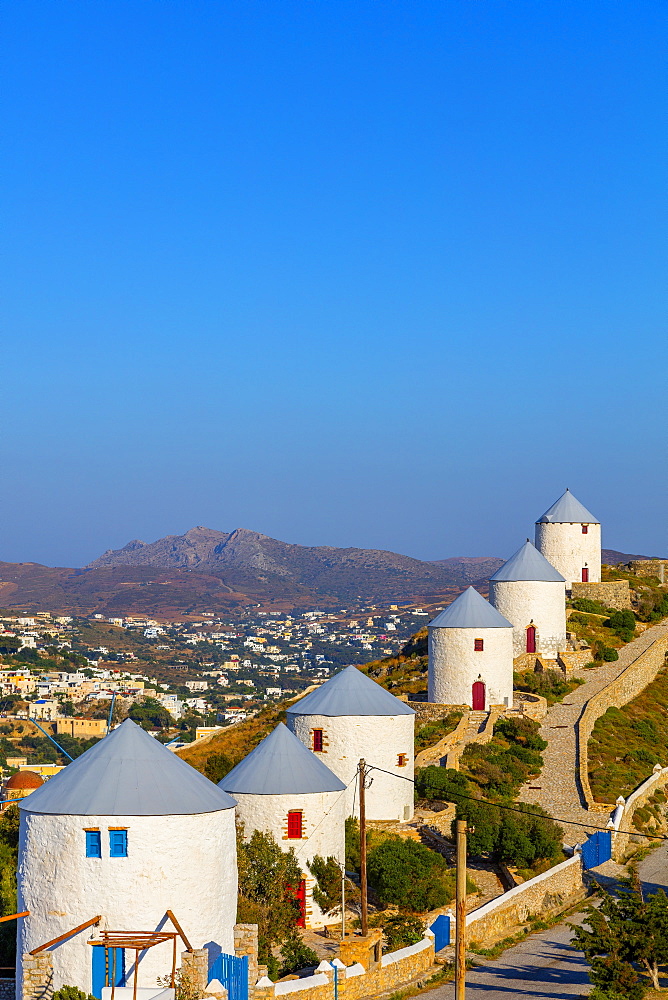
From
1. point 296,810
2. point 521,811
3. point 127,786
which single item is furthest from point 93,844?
point 521,811

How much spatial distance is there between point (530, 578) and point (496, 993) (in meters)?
23.7

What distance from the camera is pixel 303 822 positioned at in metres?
22.9

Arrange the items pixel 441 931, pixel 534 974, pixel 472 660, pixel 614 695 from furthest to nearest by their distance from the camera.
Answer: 1. pixel 614 695
2. pixel 472 660
3. pixel 441 931
4. pixel 534 974

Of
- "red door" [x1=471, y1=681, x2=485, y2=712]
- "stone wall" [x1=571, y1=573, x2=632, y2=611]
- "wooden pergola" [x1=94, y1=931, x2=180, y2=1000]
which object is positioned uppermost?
"stone wall" [x1=571, y1=573, x2=632, y2=611]

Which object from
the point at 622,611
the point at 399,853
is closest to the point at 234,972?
the point at 399,853

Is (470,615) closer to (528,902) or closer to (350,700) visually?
(350,700)

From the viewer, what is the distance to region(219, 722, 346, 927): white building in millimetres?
22750

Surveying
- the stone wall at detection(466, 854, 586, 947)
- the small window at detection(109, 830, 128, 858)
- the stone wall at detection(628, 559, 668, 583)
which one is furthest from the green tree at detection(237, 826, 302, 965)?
the stone wall at detection(628, 559, 668, 583)

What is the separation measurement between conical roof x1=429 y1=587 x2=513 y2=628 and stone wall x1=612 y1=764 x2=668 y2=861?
6.01 metres

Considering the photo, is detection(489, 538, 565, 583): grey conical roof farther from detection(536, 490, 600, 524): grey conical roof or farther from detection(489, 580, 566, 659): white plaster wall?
detection(536, 490, 600, 524): grey conical roof

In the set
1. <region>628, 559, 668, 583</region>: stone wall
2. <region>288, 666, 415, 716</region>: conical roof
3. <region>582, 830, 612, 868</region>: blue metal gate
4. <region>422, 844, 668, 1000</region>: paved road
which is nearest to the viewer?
<region>422, 844, 668, 1000</region>: paved road

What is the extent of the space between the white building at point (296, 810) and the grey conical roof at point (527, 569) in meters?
19.8

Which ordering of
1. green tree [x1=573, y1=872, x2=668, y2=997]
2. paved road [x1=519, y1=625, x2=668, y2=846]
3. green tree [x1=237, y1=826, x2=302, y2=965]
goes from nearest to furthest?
green tree [x1=573, y1=872, x2=668, y2=997] < green tree [x1=237, y1=826, x2=302, y2=965] < paved road [x1=519, y1=625, x2=668, y2=846]

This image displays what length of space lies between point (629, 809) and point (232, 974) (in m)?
14.7
